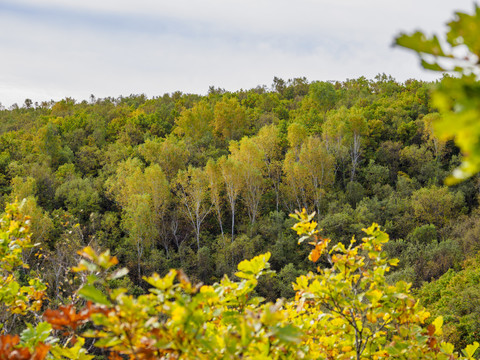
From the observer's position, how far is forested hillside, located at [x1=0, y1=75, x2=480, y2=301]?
19.9 metres

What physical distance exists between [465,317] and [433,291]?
299 cm

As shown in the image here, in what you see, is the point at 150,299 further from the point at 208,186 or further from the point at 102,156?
the point at 102,156

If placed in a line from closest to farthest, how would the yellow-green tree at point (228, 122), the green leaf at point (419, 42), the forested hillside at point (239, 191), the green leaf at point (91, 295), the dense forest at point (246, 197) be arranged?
the green leaf at point (419, 42) < the green leaf at point (91, 295) < the dense forest at point (246, 197) < the forested hillside at point (239, 191) < the yellow-green tree at point (228, 122)

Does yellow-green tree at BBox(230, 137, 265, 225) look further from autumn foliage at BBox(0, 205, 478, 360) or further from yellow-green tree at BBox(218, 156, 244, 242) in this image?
autumn foliage at BBox(0, 205, 478, 360)

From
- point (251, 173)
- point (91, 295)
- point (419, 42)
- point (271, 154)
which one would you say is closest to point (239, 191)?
point (251, 173)

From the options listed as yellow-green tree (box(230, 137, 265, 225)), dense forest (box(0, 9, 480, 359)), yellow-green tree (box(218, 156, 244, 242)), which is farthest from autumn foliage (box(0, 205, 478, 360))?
yellow-green tree (box(230, 137, 265, 225))

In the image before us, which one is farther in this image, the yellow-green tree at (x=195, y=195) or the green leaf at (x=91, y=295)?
the yellow-green tree at (x=195, y=195)

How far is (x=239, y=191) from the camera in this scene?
23.1m

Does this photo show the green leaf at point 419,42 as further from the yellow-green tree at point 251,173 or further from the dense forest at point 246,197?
the yellow-green tree at point 251,173

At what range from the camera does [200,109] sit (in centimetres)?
3331

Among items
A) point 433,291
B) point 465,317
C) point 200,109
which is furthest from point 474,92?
point 200,109

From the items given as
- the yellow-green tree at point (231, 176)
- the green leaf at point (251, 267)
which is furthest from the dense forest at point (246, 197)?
the green leaf at point (251, 267)

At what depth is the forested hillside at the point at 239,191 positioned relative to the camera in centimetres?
1994

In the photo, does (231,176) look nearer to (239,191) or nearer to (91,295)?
(239,191)
